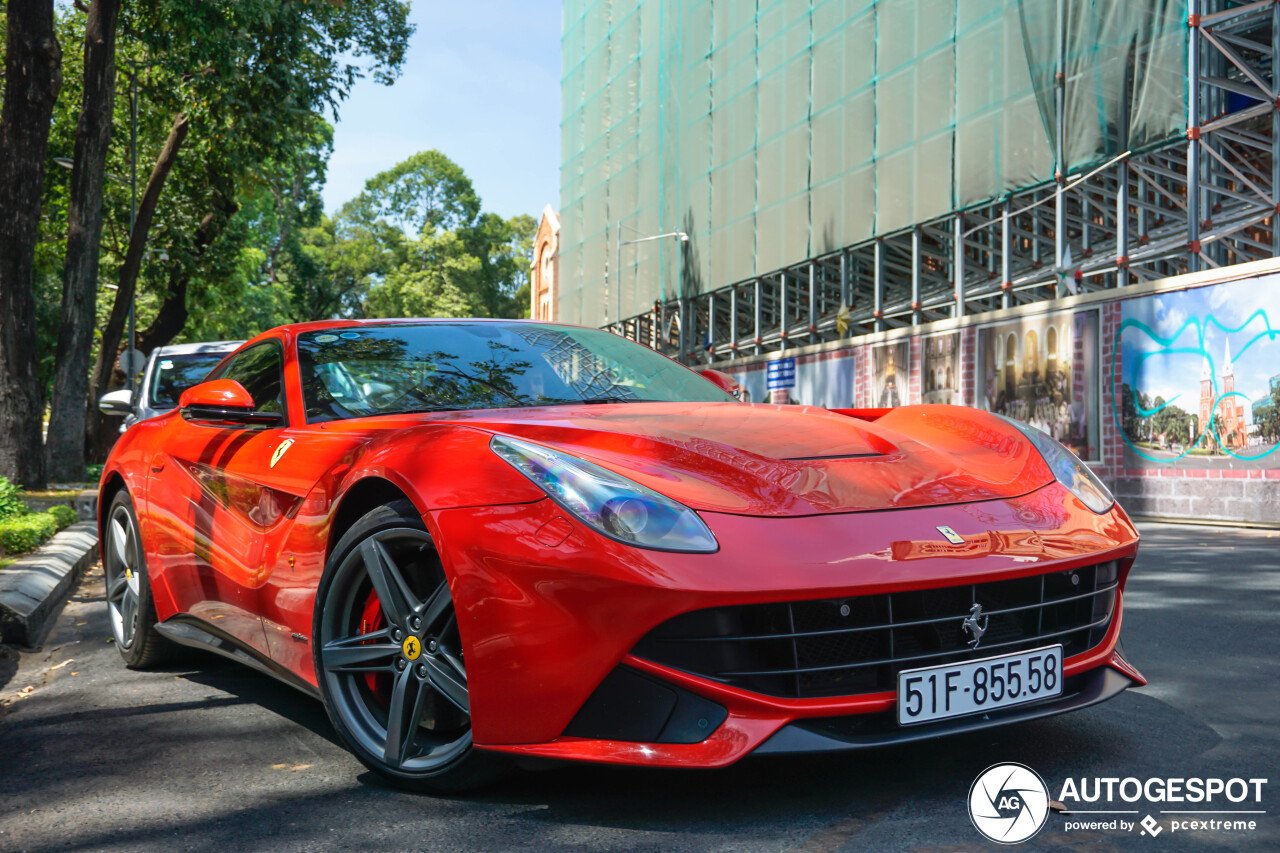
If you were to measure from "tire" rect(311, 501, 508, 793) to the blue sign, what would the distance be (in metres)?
23.7

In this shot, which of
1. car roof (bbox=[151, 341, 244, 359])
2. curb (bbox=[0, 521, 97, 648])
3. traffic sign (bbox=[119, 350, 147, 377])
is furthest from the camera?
traffic sign (bbox=[119, 350, 147, 377])

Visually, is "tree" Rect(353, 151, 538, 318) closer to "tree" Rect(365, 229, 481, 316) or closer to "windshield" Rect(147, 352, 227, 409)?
"tree" Rect(365, 229, 481, 316)

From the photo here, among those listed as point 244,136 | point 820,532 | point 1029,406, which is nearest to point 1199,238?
point 1029,406

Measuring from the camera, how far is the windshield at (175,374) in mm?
11547

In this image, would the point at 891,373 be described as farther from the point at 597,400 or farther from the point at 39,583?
the point at 597,400

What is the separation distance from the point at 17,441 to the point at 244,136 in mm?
6106

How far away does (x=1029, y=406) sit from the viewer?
16.7 meters

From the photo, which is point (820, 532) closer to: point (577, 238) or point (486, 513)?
point (486, 513)

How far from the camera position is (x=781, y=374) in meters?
26.8

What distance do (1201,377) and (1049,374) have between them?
9.75 ft

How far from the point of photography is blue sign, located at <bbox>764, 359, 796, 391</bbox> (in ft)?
86.5

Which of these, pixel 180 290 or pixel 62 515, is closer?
pixel 62 515

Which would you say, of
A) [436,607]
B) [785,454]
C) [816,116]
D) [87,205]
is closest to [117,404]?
[436,607]

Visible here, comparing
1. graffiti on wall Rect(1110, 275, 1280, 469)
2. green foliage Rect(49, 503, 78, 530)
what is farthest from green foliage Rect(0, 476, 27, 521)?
graffiti on wall Rect(1110, 275, 1280, 469)
